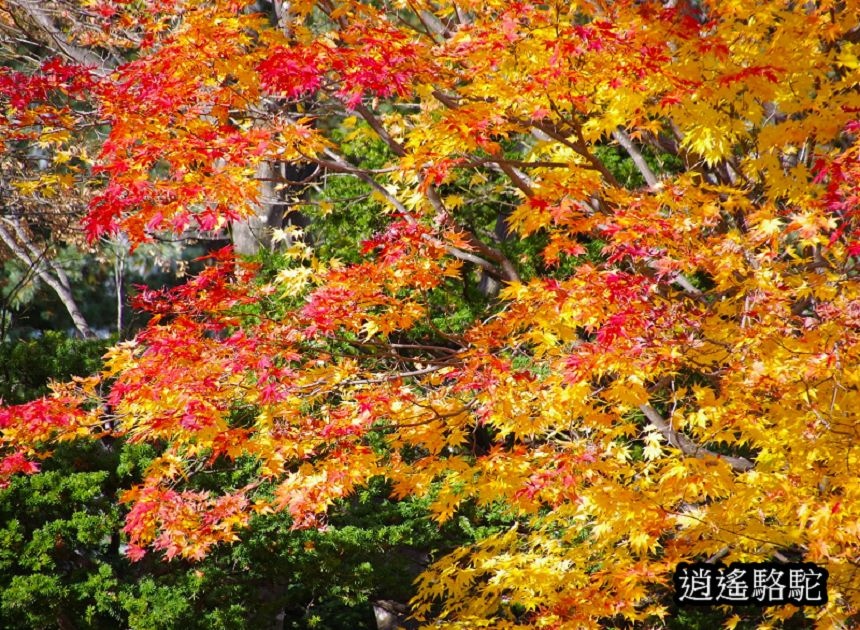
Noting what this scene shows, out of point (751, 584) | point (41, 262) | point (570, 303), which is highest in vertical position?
point (570, 303)

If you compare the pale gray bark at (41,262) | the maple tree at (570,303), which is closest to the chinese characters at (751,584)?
the maple tree at (570,303)

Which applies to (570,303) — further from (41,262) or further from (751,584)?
(41,262)

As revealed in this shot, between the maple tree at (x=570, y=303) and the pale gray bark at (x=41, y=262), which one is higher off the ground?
the maple tree at (x=570, y=303)

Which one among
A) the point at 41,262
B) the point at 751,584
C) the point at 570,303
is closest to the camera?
the point at 570,303

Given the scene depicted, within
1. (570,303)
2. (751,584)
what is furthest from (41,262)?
(751,584)

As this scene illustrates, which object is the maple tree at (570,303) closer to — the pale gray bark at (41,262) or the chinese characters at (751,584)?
the chinese characters at (751,584)

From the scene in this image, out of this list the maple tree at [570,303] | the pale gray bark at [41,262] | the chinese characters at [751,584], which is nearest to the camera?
the maple tree at [570,303]

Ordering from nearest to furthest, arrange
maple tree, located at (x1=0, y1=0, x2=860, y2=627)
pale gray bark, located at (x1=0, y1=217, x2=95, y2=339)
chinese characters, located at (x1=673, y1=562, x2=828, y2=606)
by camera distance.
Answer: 1. maple tree, located at (x1=0, y1=0, x2=860, y2=627)
2. chinese characters, located at (x1=673, y1=562, x2=828, y2=606)
3. pale gray bark, located at (x1=0, y1=217, x2=95, y2=339)

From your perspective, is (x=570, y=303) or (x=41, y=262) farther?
(x=41, y=262)

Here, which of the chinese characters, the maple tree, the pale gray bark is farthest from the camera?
the pale gray bark

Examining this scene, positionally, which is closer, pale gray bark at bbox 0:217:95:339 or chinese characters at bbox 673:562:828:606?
chinese characters at bbox 673:562:828:606

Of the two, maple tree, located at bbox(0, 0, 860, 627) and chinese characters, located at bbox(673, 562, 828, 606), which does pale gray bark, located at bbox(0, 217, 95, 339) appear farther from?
chinese characters, located at bbox(673, 562, 828, 606)

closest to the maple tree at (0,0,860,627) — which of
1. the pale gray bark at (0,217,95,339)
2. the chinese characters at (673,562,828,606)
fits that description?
the chinese characters at (673,562,828,606)

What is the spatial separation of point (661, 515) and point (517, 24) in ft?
8.27
